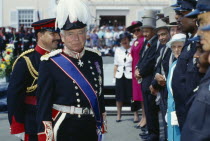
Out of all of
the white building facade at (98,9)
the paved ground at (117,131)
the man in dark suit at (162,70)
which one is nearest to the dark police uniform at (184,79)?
the man in dark suit at (162,70)

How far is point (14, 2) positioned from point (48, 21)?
1223 inches

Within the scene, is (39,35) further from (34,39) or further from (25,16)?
(25,16)

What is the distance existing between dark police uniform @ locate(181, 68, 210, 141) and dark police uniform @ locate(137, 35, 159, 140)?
448cm

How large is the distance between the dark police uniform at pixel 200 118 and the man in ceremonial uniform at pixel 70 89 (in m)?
1.45

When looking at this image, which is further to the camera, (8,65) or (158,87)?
(8,65)

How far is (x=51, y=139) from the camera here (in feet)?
12.3

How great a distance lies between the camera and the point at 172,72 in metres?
4.92

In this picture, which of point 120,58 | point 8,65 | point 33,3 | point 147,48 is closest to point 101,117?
point 147,48

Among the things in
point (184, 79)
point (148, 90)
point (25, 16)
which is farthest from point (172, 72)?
point (25, 16)

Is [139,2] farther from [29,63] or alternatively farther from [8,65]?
[29,63]

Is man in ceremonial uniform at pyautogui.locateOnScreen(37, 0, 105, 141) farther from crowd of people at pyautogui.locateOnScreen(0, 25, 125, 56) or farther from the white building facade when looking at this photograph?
the white building facade

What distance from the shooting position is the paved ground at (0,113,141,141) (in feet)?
25.3

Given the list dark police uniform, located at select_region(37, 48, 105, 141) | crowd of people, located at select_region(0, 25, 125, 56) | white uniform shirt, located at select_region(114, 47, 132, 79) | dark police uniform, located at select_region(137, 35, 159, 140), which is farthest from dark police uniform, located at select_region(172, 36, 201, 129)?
crowd of people, located at select_region(0, 25, 125, 56)

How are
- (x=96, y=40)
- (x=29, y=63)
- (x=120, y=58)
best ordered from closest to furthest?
(x=29, y=63), (x=120, y=58), (x=96, y=40)
